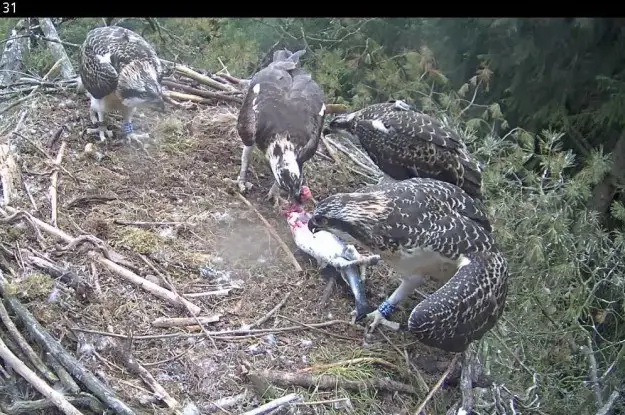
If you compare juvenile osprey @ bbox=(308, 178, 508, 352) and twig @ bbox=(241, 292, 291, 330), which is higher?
juvenile osprey @ bbox=(308, 178, 508, 352)

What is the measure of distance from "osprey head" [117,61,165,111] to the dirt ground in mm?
402

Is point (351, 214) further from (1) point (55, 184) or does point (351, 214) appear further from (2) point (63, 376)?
(1) point (55, 184)

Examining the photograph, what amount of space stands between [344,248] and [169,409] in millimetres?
1453

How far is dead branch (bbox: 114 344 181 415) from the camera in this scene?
3.34m

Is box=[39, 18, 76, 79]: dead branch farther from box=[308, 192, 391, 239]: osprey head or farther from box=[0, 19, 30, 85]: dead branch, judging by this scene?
box=[308, 192, 391, 239]: osprey head

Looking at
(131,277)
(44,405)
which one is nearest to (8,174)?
(131,277)

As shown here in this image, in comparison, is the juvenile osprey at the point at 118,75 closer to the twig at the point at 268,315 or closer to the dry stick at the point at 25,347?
the twig at the point at 268,315

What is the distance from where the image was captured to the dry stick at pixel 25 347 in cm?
325

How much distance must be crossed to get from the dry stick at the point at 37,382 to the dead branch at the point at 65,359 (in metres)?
0.13

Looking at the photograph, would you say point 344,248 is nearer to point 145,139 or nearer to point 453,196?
point 453,196
